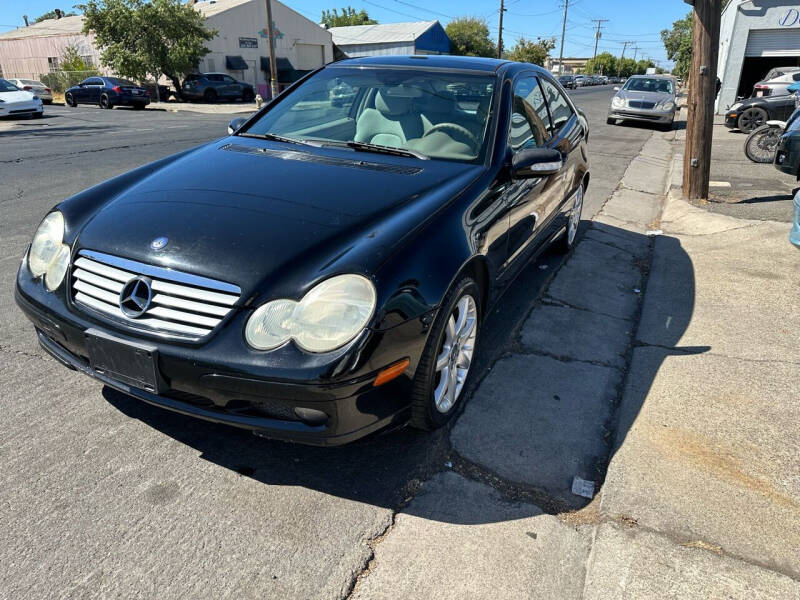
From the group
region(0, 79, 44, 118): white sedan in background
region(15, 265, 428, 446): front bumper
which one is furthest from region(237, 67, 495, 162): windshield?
region(0, 79, 44, 118): white sedan in background

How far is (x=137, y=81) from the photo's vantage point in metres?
31.6

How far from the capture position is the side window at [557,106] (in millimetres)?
4395

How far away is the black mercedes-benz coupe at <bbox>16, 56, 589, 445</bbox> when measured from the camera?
1979mm

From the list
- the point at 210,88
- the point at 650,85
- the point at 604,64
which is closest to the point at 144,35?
the point at 210,88

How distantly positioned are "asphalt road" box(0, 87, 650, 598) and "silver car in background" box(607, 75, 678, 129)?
1627cm

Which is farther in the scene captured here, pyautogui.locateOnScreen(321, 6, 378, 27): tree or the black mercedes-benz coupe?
pyautogui.locateOnScreen(321, 6, 378, 27): tree

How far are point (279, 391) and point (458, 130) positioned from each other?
1.95 metres

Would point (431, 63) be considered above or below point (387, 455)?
above

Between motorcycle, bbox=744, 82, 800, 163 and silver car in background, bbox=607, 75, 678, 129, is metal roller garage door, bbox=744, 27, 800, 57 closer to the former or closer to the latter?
silver car in background, bbox=607, 75, 678, 129

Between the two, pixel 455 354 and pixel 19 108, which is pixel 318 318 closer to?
pixel 455 354

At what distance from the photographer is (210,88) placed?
29828 mm

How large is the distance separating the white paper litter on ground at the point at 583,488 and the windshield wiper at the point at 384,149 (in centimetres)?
176

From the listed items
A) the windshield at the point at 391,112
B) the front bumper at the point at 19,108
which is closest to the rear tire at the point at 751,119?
the windshield at the point at 391,112

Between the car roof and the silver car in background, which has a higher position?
the car roof
